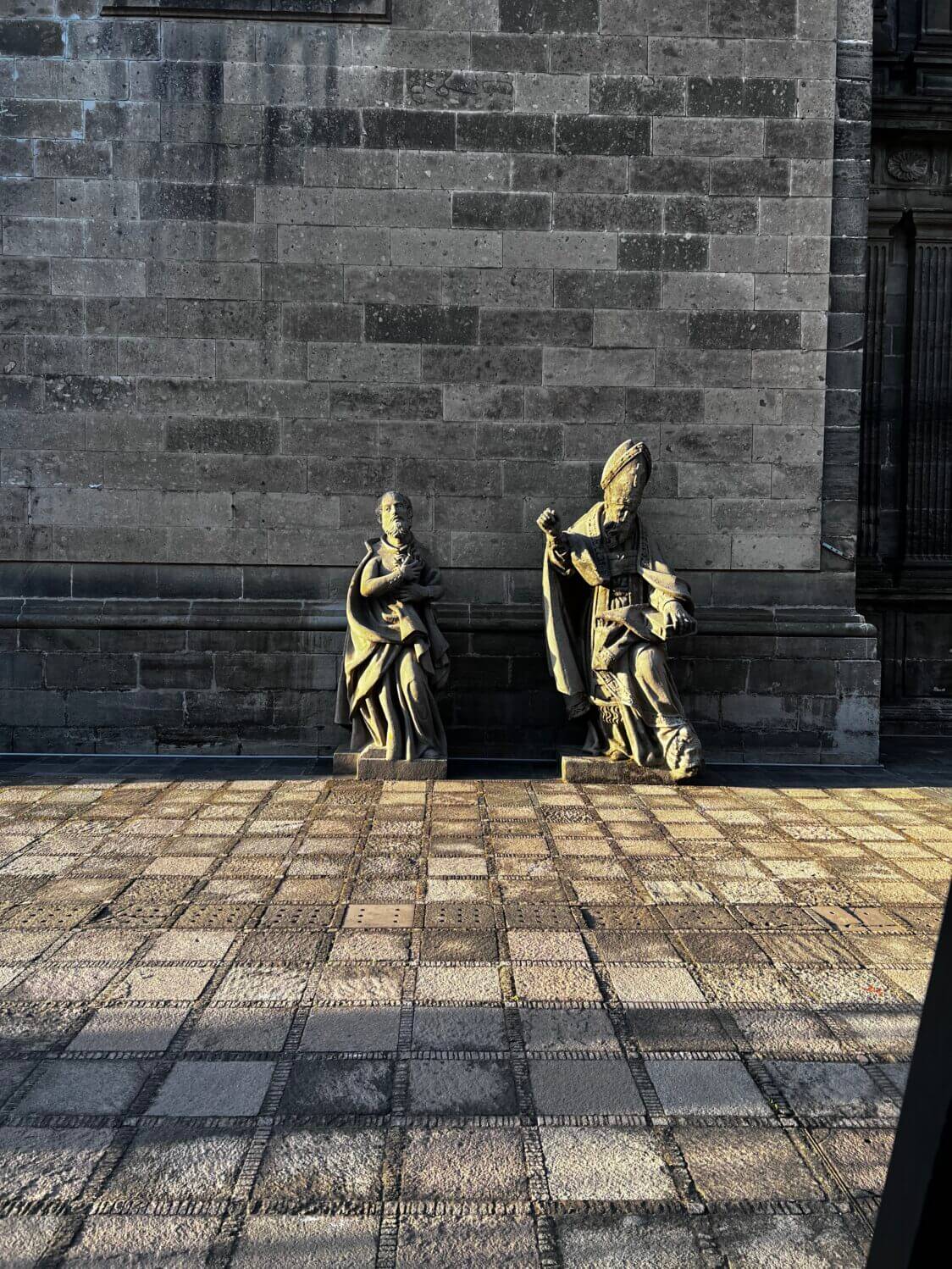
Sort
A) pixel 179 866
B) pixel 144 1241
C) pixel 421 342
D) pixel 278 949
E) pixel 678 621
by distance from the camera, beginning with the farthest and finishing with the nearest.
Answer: pixel 421 342, pixel 678 621, pixel 179 866, pixel 278 949, pixel 144 1241

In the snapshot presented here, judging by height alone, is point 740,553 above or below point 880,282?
below

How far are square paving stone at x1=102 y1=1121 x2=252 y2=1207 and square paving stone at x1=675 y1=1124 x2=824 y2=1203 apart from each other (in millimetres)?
1037

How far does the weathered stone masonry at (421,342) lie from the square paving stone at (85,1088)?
4.84 meters

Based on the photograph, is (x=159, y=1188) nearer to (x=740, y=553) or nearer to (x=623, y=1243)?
(x=623, y=1243)

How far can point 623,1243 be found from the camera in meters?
1.91

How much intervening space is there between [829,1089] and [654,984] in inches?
29.1

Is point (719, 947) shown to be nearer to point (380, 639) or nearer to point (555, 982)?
point (555, 982)

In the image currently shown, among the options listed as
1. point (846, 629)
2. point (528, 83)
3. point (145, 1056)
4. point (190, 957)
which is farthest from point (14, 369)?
point (846, 629)

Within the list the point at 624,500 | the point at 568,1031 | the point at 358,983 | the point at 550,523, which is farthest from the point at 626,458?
the point at 568,1031

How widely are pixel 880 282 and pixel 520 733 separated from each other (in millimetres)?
5386

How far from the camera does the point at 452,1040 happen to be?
8.99ft

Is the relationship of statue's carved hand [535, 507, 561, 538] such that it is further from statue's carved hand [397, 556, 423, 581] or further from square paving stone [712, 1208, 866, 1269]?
square paving stone [712, 1208, 866, 1269]

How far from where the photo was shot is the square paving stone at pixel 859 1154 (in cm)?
210

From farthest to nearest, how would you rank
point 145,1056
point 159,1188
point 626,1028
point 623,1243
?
point 626,1028
point 145,1056
point 159,1188
point 623,1243
